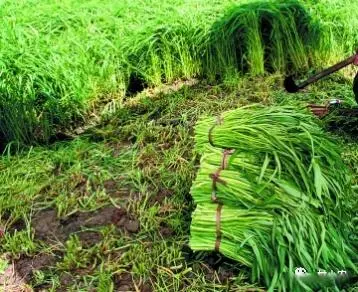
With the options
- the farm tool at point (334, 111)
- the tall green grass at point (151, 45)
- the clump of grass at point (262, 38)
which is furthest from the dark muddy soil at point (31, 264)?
the clump of grass at point (262, 38)

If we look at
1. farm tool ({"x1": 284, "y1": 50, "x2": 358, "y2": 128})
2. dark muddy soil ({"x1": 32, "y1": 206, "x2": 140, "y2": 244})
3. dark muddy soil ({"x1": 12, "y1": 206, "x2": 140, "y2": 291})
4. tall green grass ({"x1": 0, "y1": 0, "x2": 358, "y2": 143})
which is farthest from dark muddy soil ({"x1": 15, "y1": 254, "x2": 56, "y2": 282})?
farm tool ({"x1": 284, "y1": 50, "x2": 358, "y2": 128})

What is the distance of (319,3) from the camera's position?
5203mm

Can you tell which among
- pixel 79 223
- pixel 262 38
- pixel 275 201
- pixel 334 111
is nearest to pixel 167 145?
pixel 79 223

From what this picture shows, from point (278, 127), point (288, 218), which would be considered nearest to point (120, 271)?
point (288, 218)

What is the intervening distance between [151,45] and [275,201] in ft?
7.11

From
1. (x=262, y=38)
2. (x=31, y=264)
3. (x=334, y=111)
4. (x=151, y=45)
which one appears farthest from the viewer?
(x=262, y=38)

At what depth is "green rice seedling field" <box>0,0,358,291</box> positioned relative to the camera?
2828 millimetres

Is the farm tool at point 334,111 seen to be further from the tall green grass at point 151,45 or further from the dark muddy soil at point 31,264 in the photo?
the dark muddy soil at point 31,264

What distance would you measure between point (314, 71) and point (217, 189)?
2.26 metres

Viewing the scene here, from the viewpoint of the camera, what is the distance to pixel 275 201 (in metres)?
2.84

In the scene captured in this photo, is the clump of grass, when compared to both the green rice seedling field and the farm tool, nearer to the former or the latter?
the green rice seedling field

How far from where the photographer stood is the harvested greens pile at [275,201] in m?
2.72

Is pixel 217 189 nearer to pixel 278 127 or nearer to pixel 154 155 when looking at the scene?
pixel 278 127

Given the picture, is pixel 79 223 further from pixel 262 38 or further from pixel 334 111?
Answer: pixel 262 38
